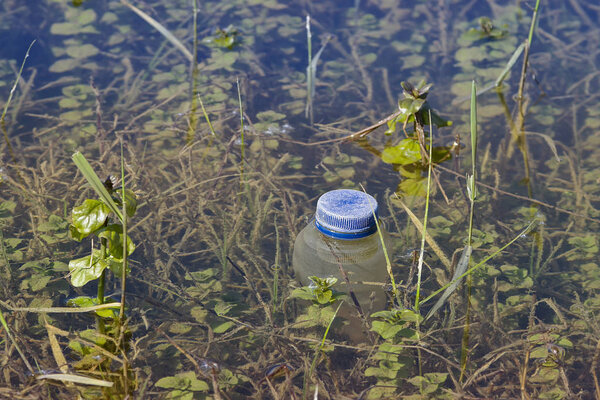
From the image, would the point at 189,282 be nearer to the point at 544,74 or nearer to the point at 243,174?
the point at 243,174

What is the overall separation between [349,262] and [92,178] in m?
1.15

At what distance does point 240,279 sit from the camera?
8.98 feet

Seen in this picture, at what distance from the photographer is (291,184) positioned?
3.29 meters

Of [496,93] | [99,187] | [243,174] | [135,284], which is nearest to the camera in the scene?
[99,187]

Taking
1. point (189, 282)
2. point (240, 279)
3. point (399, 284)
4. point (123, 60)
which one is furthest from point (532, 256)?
point (123, 60)

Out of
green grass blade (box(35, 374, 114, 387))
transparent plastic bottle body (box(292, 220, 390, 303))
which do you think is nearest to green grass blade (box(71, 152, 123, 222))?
green grass blade (box(35, 374, 114, 387))

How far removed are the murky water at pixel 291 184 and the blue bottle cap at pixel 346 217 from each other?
278 millimetres

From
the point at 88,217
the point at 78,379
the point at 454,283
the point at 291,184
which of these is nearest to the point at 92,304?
the point at 78,379

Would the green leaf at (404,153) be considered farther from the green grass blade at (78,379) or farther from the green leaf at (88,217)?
the green grass blade at (78,379)

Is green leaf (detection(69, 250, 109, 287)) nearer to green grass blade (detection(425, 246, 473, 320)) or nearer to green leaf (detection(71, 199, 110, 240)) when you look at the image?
green leaf (detection(71, 199, 110, 240))

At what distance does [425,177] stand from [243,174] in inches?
38.5

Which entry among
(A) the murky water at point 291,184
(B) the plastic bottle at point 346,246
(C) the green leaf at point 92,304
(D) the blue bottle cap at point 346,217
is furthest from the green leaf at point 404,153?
(C) the green leaf at point 92,304

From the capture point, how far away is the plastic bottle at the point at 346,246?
2459mm

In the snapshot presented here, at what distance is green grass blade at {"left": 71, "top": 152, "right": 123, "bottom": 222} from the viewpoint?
1885mm
